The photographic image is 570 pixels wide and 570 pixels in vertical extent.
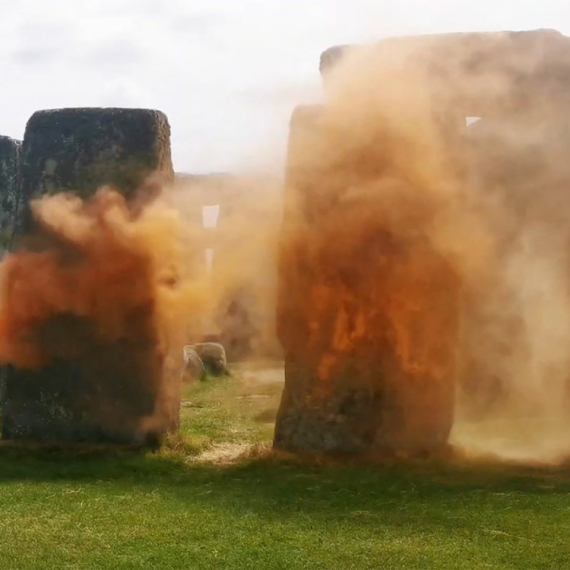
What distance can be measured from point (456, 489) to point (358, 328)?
1.89 metres

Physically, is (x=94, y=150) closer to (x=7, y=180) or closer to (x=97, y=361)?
(x=97, y=361)

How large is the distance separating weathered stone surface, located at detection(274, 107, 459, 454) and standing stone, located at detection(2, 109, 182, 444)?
4.35 feet

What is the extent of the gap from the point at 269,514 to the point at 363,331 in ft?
7.84

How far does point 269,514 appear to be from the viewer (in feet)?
20.0

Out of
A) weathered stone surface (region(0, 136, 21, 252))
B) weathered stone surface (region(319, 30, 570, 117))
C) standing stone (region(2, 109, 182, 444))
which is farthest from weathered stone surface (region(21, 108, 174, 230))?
weathered stone surface (region(0, 136, 21, 252))

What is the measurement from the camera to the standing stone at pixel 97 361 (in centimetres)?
850

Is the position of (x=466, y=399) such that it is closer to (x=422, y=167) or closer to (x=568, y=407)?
(x=568, y=407)

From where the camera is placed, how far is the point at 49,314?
855cm

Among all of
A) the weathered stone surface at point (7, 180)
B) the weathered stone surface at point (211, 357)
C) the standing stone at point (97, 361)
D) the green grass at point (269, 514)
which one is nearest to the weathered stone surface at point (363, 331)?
the green grass at point (269, 514)

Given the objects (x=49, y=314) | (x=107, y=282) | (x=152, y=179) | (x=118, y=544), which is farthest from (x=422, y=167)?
(x=118, y=544)

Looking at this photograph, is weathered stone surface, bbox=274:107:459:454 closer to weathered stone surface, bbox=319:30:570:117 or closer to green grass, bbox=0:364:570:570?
green grass, bbox=0:364:570:570

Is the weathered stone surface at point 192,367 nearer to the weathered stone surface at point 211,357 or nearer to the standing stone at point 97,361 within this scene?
the weathered stone surface at point 211,357

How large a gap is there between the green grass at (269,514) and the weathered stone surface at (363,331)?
20.3 inches

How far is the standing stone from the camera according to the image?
8500 millimetres
